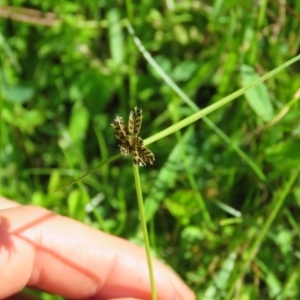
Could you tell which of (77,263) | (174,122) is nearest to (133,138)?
(77,263)

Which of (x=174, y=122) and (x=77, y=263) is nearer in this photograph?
(x=77, y=263)

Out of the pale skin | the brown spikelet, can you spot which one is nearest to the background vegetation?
the pale skin

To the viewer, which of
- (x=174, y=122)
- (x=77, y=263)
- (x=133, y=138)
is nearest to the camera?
(x=133, y=138)

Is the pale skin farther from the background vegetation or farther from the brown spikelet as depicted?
the brown spikelet

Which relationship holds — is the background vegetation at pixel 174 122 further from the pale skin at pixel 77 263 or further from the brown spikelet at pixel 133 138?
the brown spikelet at pixel 133 138

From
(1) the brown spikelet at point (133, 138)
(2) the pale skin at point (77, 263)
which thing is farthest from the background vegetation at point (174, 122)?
(1) the brown spikelet at point (133, 138)

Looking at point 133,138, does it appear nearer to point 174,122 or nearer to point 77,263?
point 77,263
